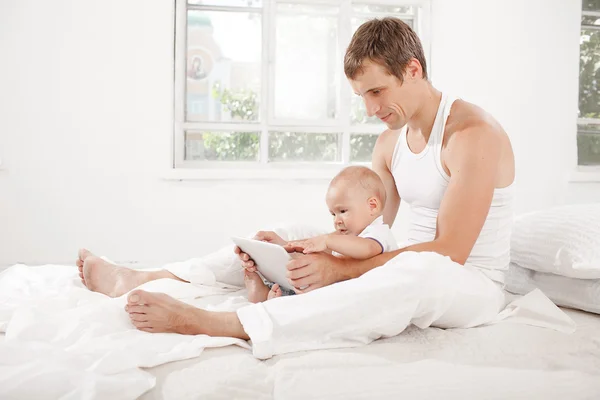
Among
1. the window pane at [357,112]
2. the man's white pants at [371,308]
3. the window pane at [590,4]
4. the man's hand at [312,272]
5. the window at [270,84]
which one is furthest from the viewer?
the window pane at [590,4]

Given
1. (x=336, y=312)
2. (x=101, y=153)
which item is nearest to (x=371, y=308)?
(x=336, y=312)

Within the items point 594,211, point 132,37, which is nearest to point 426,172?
point 594,211

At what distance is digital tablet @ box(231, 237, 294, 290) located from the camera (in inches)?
58.1

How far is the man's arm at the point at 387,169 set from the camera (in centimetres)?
196

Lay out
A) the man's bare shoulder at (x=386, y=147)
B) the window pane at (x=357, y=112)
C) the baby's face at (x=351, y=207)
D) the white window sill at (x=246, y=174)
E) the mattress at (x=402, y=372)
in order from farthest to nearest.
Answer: the window pane at (x=357, y=112), the white window sill at (x=246, y=174), the man's bare shoulder at (x=386, y=147), the baby's face at (x=351, y=207), the mattress at (x=402, y=372)

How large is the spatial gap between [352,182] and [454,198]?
1.04 ft

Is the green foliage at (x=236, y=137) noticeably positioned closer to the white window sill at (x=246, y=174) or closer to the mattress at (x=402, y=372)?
the white window sill at (x=246, y=174)

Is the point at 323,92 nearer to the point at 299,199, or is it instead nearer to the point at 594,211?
the point at 299,199

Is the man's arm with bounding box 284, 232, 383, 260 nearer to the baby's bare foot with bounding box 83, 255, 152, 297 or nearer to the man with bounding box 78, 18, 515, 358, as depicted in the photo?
the man with bounding box 78, 18, 515, 358

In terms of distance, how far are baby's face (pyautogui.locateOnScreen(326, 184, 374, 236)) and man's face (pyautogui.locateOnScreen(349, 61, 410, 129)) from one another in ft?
0.73

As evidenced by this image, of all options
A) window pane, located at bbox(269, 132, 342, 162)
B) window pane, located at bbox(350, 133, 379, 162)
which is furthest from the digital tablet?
window pane, located at bbox(350, 133, 379, 162)

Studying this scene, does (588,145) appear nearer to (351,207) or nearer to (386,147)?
(386,147)

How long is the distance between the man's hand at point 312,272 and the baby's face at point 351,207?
9.1 inches

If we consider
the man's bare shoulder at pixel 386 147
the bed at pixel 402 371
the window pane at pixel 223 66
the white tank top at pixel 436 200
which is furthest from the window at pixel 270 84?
the bed at pixel 402 371
